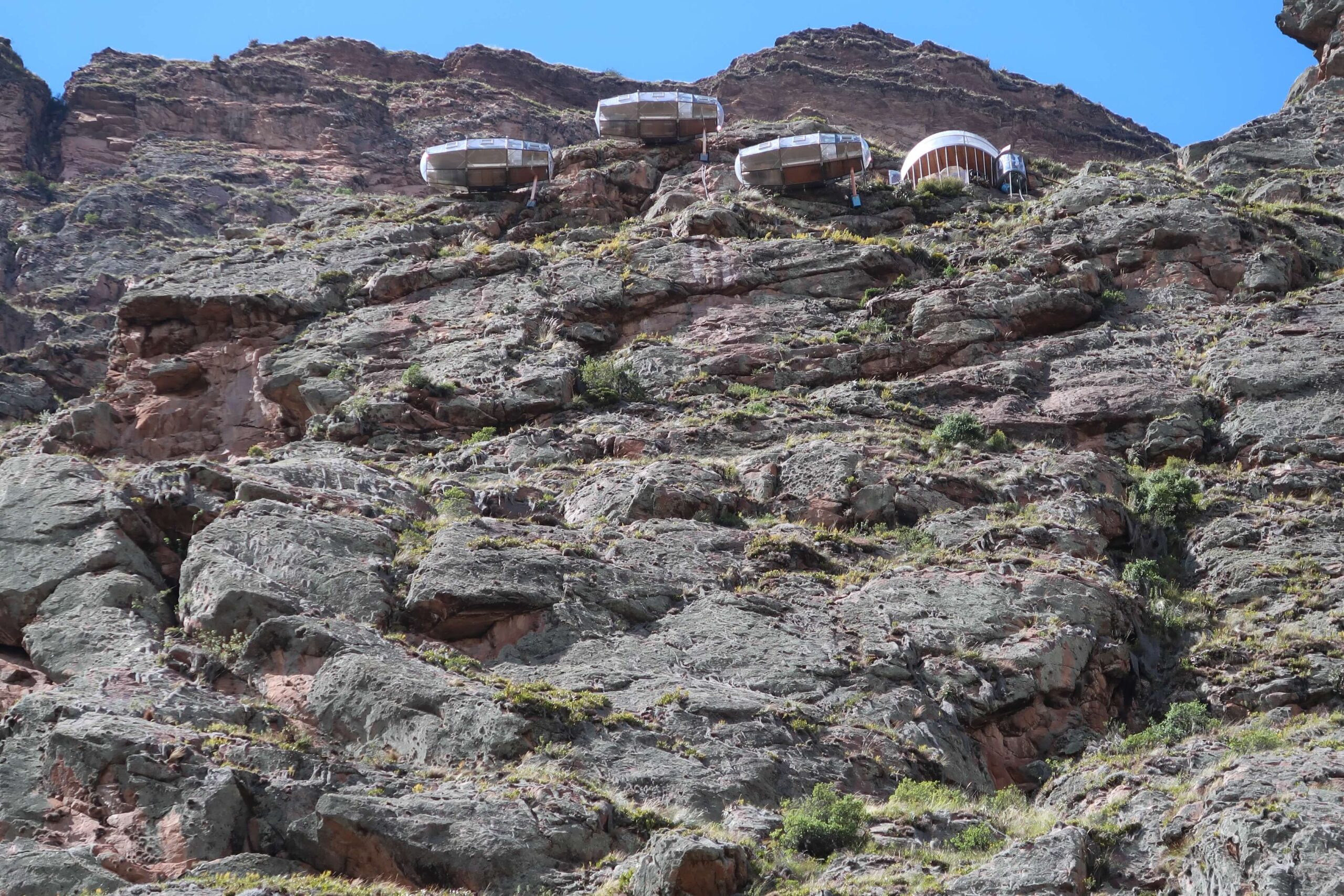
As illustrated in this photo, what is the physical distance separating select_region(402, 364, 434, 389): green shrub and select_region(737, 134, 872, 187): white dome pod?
13.0m

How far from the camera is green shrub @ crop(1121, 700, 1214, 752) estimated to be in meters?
17.5

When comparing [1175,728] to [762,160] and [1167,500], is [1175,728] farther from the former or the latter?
[762,160]

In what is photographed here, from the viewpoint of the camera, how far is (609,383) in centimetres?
2892

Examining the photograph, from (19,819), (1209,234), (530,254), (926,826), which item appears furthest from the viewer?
(530,254)

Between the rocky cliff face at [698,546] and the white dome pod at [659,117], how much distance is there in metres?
0.74

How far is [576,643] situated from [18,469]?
9.15m

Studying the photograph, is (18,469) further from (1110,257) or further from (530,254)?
(1110,257)

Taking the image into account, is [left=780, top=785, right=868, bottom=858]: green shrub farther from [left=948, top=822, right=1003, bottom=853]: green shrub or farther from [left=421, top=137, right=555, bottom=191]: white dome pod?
[left=421, top=137, right=555, bottom=191]: white dome pod

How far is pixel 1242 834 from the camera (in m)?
12.9

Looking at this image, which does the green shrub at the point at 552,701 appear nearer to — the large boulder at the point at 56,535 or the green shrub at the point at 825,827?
the green shrub at the point at 825,827

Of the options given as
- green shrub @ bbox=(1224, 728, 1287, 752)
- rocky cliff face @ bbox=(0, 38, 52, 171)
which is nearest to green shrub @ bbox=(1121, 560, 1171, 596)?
green shrub @ bbox=(1224, 728, 1287, 752)

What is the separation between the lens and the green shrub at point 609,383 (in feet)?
93.1

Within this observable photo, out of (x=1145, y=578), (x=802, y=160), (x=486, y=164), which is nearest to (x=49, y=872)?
(x=1145, y=578)

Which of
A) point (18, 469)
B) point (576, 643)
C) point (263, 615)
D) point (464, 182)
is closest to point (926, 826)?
point (576, 643)
